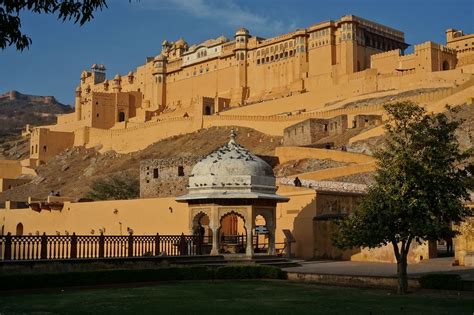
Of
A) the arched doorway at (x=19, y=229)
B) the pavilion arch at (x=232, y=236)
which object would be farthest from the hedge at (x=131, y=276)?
the arched doorway at (x=19, y=229)

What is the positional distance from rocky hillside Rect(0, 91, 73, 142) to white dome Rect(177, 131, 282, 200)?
100723mm

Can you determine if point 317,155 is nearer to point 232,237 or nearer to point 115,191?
point 115,191

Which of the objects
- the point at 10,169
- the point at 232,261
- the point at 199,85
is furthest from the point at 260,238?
the point at 199,85

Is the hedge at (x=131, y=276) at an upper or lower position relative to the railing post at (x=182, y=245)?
lower

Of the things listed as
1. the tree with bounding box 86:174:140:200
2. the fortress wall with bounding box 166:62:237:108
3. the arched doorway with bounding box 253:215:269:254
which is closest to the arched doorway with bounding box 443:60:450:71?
the fortress wall with bounding box 166:62:237:108

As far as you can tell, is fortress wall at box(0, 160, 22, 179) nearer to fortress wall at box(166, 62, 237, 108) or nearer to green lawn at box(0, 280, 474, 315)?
fortress wall at box(166, 62, 237, 108)

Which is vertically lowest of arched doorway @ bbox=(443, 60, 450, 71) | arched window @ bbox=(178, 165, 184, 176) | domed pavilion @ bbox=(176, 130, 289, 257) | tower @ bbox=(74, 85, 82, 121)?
domed pavilion @ bbox=(176, 130, 289, 257)

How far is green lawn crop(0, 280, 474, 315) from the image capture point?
11.1 m

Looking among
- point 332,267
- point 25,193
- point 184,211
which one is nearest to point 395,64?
point 25,193

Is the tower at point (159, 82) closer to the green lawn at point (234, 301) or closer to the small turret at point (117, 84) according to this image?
the small turret at point (117, 84)

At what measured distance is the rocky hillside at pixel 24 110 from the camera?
5612 inches

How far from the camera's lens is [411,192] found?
13609mm

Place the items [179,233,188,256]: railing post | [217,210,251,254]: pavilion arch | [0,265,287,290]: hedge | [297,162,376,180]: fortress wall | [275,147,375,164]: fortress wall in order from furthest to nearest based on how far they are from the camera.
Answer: [275,147,375,164]: fortress wall, [297,162,376,180]: fortress wall, [217,210,251,254]: pavilion arch, [179,233,188,256]: railing post, [0,265,287,290]: hedge

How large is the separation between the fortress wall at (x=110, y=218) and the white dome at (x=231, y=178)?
635cm
